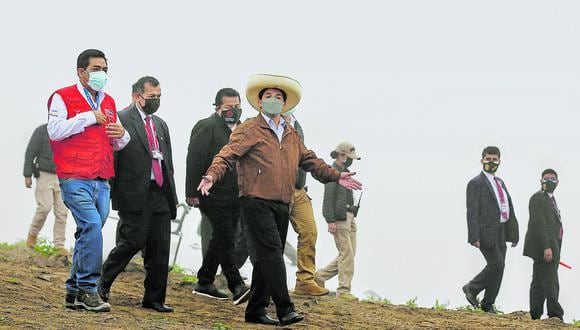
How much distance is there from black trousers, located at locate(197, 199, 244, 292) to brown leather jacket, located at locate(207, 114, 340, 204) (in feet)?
5.97

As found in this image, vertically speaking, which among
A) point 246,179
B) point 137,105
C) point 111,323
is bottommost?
point 111,323

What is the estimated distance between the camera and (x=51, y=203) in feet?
52.2

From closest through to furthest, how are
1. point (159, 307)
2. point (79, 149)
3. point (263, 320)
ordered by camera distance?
point (79, 149)
point (263, 320)
point (159, 307)

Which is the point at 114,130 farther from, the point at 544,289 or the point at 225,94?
the point at 544,289

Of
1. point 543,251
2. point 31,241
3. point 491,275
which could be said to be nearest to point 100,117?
point 491,275

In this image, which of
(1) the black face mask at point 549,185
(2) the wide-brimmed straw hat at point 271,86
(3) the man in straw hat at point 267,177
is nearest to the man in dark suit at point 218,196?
(2) the wide-brimmed straw hat at point 271,86

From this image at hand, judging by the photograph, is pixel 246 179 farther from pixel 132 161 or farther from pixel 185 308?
pixel 185 308

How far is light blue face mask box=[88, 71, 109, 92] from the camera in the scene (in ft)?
29.1

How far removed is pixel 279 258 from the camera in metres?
9.02

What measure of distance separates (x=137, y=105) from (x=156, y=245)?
1284 mm

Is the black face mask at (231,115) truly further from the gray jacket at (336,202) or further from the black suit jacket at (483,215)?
the black suit jacket at (483,215)

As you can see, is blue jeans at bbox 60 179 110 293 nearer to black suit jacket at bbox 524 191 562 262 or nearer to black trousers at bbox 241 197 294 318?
black trousers at bbox 241 197 294 318

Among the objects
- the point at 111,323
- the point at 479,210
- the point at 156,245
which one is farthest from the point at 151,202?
the point at 479,210

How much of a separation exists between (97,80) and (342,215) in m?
5.23
